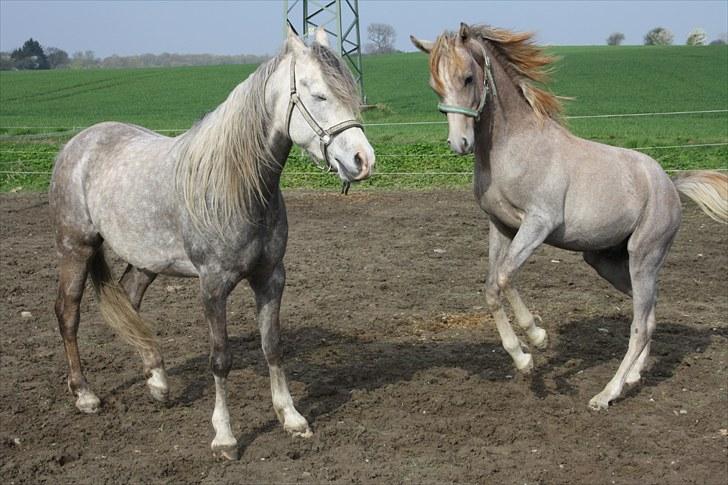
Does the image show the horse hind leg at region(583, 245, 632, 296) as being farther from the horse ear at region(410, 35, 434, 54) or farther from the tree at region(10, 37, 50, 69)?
the tree at region(10, 37, 50, 69)

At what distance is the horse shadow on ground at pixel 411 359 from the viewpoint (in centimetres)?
581

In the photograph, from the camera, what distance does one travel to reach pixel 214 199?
454 centimetres

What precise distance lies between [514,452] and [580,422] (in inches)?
26.8

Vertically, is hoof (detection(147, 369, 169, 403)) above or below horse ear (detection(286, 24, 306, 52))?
below

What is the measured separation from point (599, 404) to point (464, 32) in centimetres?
258

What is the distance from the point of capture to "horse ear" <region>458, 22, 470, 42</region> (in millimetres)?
5422

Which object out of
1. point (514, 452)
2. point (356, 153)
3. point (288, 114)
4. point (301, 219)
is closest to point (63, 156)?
point (288, 114)

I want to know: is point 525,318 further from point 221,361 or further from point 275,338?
point 221,361

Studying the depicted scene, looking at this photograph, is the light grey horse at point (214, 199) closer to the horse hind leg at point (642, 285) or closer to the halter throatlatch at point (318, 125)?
the halter throatlatch at point (318, 125)

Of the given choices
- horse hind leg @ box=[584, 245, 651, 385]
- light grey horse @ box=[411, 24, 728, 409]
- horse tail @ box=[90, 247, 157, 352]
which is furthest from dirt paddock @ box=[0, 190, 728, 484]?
horse hind leg @ box=[584, 245, 651, 385]

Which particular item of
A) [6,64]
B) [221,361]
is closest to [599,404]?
[221,361]

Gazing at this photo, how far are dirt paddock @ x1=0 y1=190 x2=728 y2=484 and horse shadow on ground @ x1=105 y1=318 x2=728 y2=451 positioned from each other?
2cm

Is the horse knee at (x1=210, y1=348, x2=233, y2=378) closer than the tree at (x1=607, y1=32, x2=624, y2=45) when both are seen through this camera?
Yes

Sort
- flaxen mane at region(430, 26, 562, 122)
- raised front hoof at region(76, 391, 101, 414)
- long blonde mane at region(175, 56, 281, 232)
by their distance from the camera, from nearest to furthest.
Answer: long blonde mane at region(175, 56, 281, 232) → raised front hoof at region(76, 391, 101, 414) → flaxen mane at region(430, 26, 562, 122)
